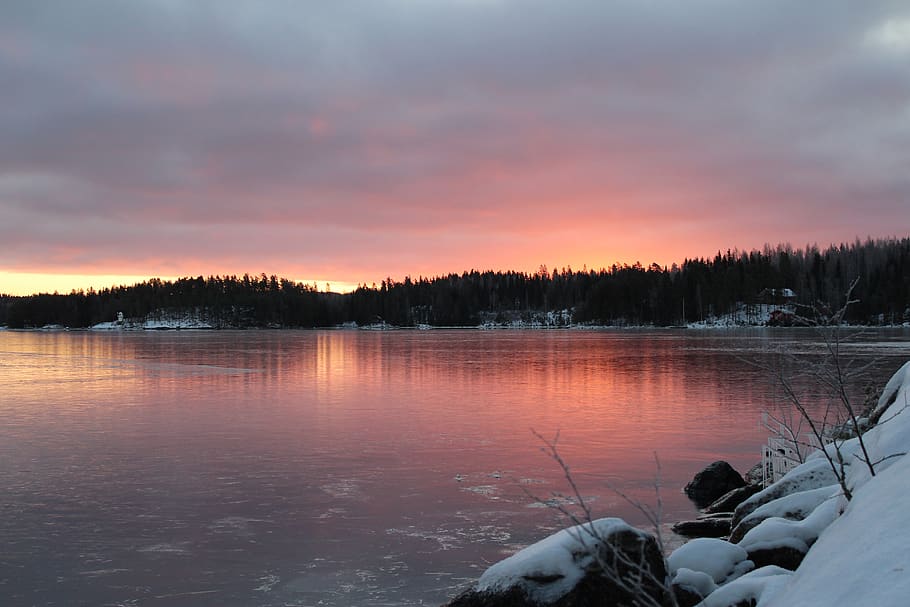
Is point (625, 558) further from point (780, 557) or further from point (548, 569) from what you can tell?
point (780, 557)

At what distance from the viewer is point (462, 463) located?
1520cm

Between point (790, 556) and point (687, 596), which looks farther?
point (790, 556)

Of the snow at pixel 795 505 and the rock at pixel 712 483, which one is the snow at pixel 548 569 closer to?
the snow at pixel 795 505

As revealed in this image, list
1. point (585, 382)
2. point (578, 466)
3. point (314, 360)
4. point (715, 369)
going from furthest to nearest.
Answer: point (314, 360), point (715, 369), point (585, 382), point (578, 466)

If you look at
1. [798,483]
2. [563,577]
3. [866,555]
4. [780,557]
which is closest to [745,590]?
[780,557]

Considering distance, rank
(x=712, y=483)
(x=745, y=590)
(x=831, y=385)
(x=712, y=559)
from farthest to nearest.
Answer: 1. (x=712, y=483)
2. (x=712, y=559)
3. (x=745, y=590)
4. (x=831, y=385)

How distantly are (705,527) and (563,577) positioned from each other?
5.01 meters

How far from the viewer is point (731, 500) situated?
11703 mm

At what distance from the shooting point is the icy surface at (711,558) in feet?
24.5

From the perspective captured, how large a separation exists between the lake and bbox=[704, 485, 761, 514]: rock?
1.36 ft

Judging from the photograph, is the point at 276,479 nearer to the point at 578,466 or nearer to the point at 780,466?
the point at 578,466

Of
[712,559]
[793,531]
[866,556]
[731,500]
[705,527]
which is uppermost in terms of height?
[866,556]

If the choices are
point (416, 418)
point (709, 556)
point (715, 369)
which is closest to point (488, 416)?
point (416, 418)

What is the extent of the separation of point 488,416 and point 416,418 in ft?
7.03
